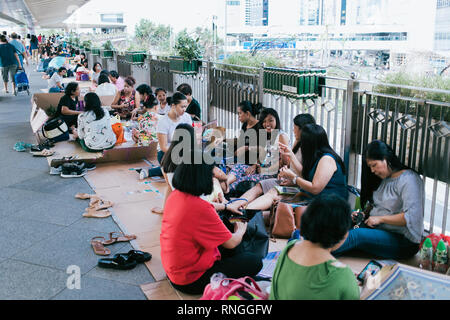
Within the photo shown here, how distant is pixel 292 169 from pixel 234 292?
249cm

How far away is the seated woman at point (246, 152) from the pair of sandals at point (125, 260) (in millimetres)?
1724

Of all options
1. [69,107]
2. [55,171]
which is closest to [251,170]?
[55,171]

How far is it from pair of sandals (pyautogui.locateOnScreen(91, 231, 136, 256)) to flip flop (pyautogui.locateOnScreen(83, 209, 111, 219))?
0.51 meters

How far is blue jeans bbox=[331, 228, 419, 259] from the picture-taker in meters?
3.82

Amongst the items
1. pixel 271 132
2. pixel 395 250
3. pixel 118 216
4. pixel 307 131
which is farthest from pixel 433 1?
pixel 118 216

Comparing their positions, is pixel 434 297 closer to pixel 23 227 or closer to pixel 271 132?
pixel 271 132

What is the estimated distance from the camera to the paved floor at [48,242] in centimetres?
346

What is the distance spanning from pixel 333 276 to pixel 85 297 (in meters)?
2.01

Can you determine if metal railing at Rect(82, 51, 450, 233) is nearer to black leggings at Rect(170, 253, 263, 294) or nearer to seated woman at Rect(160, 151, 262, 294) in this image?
black leggings at Rect(170, 253, 263, 294)

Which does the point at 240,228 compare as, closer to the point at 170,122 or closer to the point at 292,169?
the point at 292,169

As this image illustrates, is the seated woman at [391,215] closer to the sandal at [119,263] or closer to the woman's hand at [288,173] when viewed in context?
the woman's hand at [288,173]

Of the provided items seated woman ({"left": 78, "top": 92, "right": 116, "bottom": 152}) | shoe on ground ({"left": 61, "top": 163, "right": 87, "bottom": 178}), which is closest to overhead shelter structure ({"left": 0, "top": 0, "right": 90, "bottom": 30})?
seated woman ({"left": 78, "top": 92, "right": 116, "bottom": 152})
